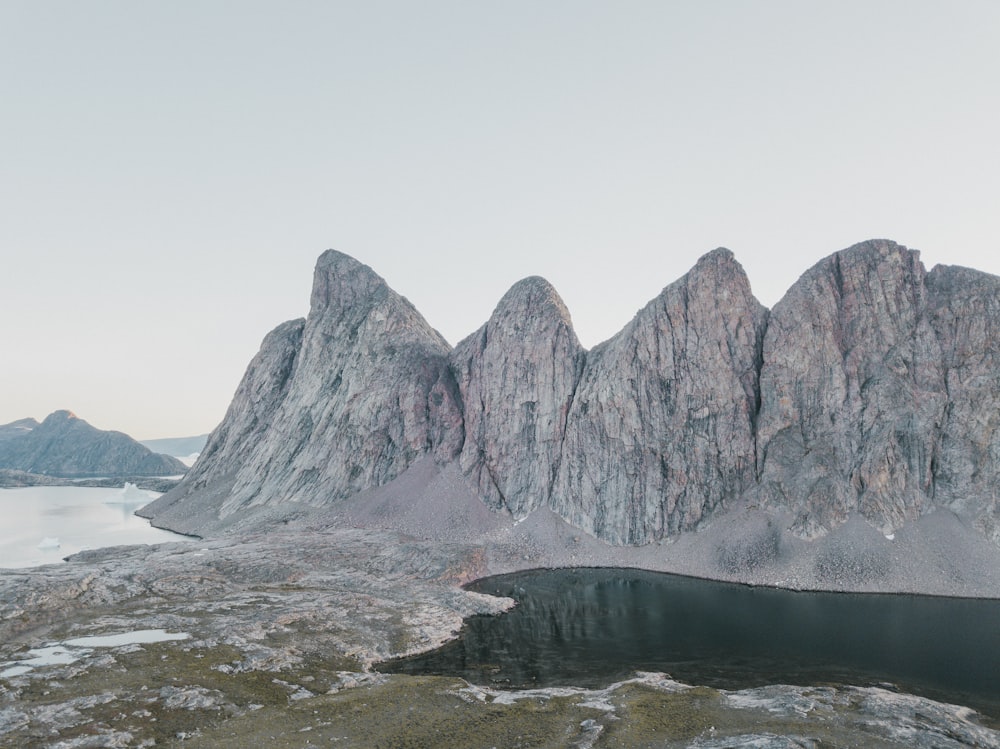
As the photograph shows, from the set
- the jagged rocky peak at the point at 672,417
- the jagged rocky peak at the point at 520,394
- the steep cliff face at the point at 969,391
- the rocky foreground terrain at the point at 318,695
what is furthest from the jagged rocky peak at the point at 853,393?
the rocky foreground terrain at the point at 318,695

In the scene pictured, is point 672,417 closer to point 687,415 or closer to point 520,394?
point 687,415

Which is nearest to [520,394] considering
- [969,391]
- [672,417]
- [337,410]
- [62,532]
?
[672,417]

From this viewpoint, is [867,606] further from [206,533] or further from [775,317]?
[206,533]

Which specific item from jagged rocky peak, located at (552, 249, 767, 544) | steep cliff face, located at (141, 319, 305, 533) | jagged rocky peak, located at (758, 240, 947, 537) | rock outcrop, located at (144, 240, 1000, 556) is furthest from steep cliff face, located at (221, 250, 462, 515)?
jagged rocky peak, located at (758, 240, 947, 537)

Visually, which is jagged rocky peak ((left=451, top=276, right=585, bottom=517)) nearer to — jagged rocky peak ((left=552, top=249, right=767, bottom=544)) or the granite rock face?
jagged rocky peak ((left=552, top=249, right=767, bottom=544))

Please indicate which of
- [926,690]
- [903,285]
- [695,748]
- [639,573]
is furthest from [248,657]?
[903,285]

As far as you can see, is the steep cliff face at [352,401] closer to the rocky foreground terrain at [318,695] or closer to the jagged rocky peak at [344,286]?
the jagged rocky peak at [344,286]
